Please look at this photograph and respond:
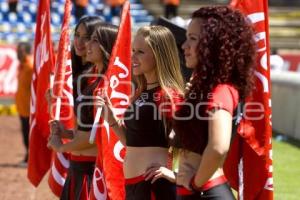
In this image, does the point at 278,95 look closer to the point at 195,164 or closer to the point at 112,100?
the point at 112,100

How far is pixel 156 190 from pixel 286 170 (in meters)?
6.57

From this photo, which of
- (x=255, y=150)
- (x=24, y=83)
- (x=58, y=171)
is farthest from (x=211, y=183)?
(x=24, y=83)

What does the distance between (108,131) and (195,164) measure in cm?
147

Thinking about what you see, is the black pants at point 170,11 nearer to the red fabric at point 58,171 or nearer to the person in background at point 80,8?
the person in background at point 80,8

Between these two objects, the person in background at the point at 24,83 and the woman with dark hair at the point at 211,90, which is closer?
the woman with dark hair at the point at 211,90

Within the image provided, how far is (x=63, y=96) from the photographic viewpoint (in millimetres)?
6434

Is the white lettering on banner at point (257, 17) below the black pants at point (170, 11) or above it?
above

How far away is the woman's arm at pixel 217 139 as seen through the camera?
12.3ft

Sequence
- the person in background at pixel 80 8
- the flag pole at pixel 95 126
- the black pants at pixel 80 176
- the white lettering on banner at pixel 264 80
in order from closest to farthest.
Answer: the white lettering on banner at pixel 264 80
the flag pole at pixel 95 126
the black pants at pixel 80 176
the person in background at pixel 80 8

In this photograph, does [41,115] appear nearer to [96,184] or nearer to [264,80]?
[96,184]

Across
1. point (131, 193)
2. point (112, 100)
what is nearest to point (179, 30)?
point (112, 100)

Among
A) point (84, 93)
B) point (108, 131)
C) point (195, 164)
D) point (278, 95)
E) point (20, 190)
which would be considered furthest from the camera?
point (278, 95)

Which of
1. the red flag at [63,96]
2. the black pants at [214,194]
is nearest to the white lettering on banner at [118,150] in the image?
the red flag at [63,96]

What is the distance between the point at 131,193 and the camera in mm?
5027
